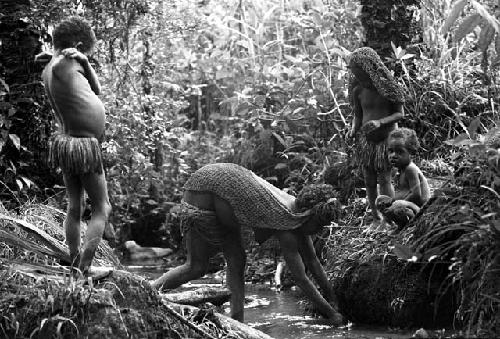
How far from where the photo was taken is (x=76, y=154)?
5754 mm

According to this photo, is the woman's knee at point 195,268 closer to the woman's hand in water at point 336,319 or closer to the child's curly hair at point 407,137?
the woman's hand in water at point 336,319

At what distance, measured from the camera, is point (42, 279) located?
5379 millimetres

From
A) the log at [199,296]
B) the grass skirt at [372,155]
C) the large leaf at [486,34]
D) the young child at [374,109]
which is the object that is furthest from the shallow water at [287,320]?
the large leaf at [486,34]

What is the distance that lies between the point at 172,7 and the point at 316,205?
786 centimetres

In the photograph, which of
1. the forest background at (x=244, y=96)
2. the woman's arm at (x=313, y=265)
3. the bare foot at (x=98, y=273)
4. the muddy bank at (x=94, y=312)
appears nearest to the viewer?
the muddy bank at (x=94, y=312)

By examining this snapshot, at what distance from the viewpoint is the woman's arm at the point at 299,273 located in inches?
268

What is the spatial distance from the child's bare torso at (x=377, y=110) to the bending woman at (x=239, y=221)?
98cm

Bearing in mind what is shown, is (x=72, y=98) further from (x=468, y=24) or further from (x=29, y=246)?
(x=468, y=24)

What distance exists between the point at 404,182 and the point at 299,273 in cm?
124

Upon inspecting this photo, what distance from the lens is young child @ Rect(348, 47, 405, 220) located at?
745 cm

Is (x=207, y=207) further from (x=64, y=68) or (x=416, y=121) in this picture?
(x=416, y=121)

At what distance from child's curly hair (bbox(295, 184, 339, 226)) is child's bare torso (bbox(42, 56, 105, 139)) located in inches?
75.6

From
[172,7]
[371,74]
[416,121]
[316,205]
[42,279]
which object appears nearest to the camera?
[42,279]

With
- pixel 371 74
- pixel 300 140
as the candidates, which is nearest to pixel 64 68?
pixel 371 74
